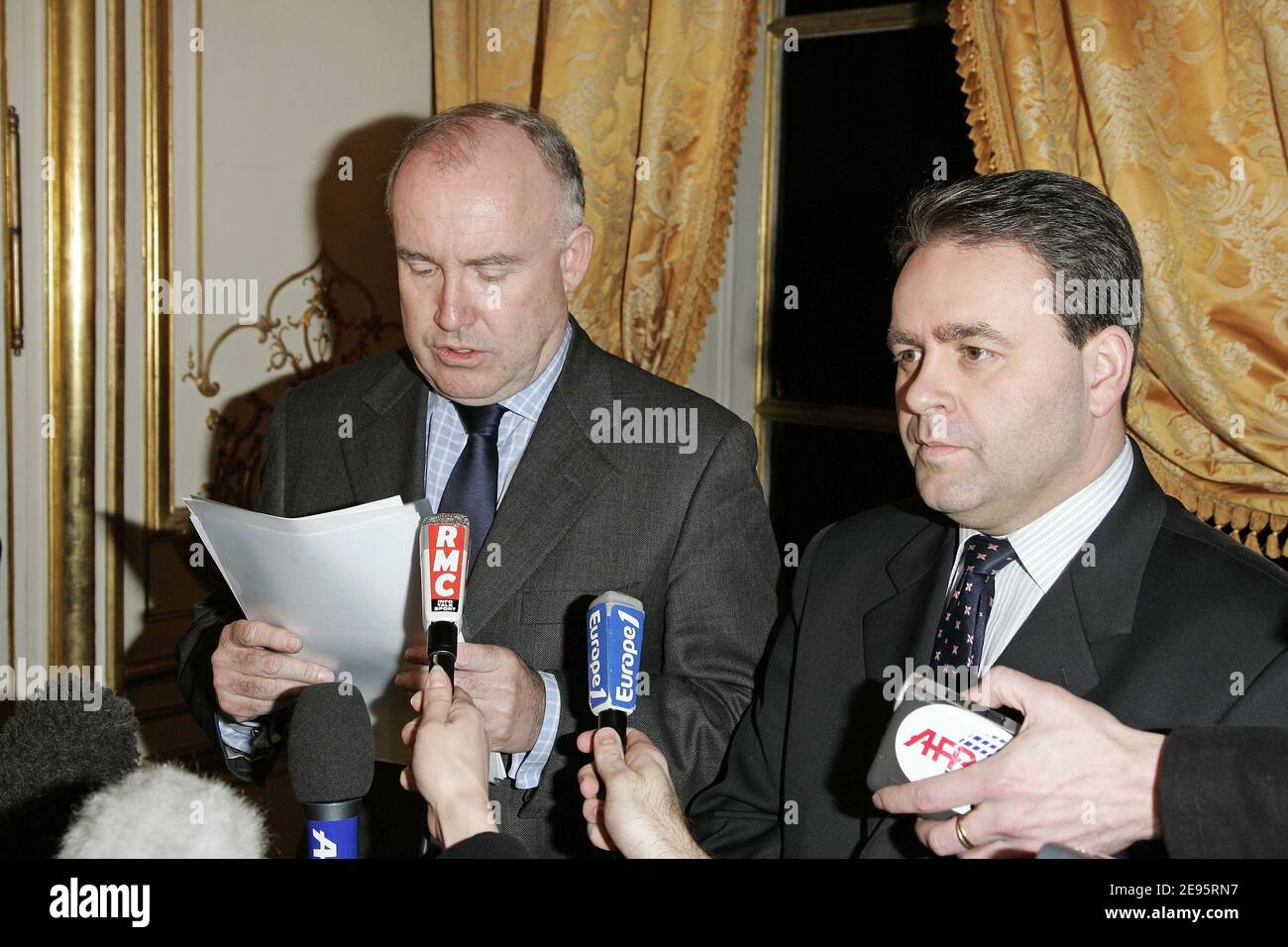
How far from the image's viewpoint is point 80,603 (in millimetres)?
2936

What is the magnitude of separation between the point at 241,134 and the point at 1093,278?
2334mm

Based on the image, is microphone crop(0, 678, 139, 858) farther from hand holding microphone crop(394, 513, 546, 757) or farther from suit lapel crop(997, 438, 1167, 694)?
suit lapel crop(997, 438, 1167, 694)

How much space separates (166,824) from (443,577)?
0.54 meters

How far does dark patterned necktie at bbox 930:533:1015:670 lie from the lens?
1.50 meters

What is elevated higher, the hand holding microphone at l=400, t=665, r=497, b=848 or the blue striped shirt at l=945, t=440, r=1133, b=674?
the blue striped shirt at l=945, t=440, r=1133, b=674

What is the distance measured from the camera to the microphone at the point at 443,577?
1.27 metres

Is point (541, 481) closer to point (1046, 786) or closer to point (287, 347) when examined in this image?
point (1046, 786)

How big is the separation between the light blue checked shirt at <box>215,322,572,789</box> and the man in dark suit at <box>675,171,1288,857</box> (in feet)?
2.04

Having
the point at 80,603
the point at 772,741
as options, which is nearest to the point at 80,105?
the point at 80,603

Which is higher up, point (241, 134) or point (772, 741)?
point (241, 134)

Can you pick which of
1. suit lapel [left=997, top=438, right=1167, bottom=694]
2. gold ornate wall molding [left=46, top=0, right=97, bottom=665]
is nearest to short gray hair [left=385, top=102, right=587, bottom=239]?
suit lapel [left=997, top=438, right=1167, bottom=694]

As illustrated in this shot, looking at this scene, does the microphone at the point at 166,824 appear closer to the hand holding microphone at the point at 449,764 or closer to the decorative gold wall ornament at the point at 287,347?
the hand holding microphone at the point at 449,764

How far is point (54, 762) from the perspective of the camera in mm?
984
